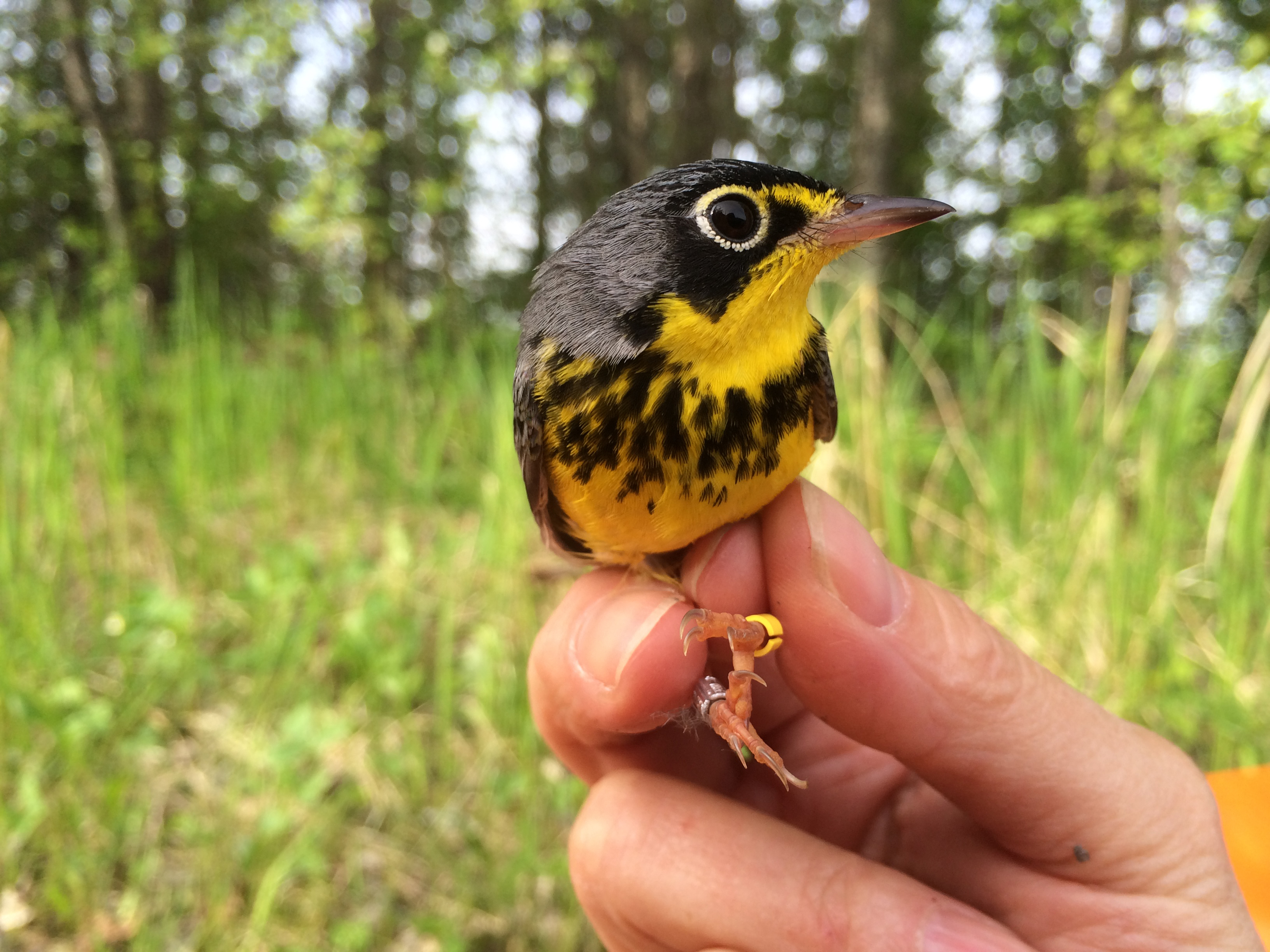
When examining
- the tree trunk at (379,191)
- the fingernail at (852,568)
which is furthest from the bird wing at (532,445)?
the tree trunk at (379,191)

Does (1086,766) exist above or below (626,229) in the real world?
below

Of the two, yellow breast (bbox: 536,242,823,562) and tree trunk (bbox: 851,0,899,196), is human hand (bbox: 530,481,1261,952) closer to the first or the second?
yellow breast (bbox: 536,242,823,562)

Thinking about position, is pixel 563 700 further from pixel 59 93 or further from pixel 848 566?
pixel 59 93

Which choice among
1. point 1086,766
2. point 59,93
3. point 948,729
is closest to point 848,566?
point 948,729

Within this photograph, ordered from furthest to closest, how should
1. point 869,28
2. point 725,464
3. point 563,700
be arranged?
point 869,28, point 563,700, point 725,464

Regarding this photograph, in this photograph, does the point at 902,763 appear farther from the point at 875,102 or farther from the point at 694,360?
the point at 875,102

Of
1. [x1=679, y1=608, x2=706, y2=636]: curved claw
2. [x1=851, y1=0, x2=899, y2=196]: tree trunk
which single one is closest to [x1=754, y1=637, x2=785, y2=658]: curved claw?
[x1=679, y1=608, x2=706, y2=636]: curved claw

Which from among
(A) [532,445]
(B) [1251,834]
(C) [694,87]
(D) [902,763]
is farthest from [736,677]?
(C) [694,87]
